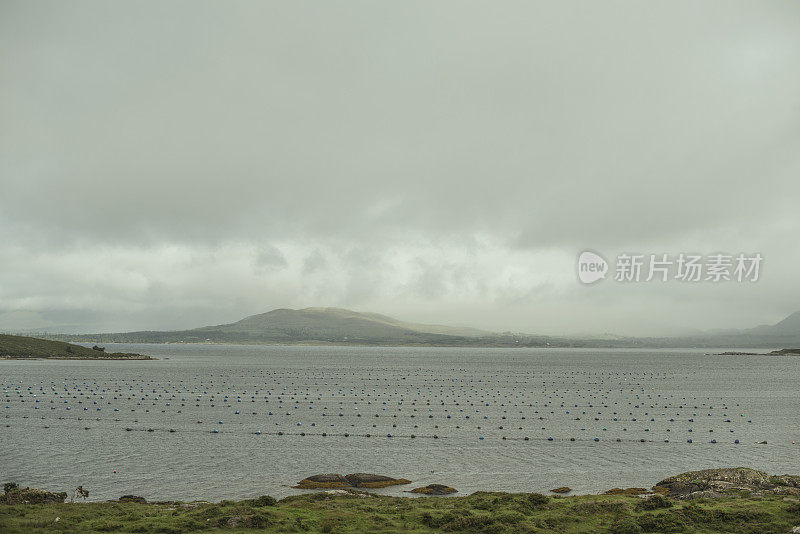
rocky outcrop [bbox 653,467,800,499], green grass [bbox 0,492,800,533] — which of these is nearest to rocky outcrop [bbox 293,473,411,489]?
green grass [bbox 0,492,800,533]

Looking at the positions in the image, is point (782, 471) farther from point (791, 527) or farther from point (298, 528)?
point (298, 528)

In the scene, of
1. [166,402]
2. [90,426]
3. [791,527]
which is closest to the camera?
[791,527]

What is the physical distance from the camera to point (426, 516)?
2459 centimetres

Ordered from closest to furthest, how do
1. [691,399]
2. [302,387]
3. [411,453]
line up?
1. [411,453]
2. [691,399]
3. [302,387]

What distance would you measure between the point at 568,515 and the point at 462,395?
2702 inches

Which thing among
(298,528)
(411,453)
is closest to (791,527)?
(298,528)

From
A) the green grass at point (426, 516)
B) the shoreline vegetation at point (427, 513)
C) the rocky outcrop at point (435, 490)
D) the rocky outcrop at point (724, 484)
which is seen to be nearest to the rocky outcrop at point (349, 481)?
the rocky outcrop at point (435, 490)

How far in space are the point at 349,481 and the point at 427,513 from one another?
10.6 m

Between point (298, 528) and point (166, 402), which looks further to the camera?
point (166, 402)

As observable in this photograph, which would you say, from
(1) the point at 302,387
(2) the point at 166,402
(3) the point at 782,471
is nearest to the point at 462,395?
(1) the point at 302,387

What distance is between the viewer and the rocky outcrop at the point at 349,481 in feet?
111

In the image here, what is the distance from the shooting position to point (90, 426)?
57094 mm

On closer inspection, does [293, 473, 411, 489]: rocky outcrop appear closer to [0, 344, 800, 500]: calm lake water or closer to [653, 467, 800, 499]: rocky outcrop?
[0, 344, 800, 500]: calm lake water

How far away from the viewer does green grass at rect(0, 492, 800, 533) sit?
23.2 meters
